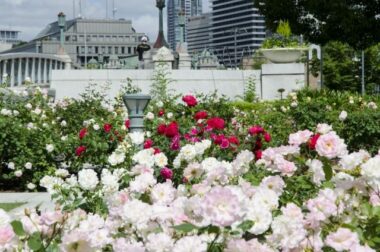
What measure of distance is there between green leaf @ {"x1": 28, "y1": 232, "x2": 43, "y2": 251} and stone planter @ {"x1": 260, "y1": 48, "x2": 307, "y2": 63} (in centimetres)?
1636

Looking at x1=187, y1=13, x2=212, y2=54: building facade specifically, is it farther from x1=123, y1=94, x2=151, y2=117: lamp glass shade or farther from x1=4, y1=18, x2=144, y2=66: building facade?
x1=123, y1=94, x2=151, y2=117: lamp glass shade

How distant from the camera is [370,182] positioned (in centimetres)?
243

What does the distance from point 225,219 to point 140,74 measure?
16.4 meters

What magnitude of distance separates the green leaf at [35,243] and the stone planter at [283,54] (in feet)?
53.7

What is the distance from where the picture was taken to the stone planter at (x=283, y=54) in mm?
18297

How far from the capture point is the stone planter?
720 inches

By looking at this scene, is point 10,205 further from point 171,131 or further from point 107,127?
point 171,131

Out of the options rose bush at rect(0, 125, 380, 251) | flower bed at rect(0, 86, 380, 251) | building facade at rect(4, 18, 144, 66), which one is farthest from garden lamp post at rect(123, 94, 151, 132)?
building facade at rect(4, 18, 144, 66)

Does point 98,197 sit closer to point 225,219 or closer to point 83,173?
point 83,173

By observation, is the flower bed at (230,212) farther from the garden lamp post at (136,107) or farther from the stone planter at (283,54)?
the stone planter at (283,54)

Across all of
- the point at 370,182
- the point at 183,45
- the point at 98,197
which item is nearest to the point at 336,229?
the point at 370,182

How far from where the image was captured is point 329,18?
1644 cm

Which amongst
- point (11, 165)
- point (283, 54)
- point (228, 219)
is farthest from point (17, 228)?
point (283, 54)

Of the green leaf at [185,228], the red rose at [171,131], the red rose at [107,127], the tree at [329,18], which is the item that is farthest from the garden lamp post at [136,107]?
the tree at [329,18]
